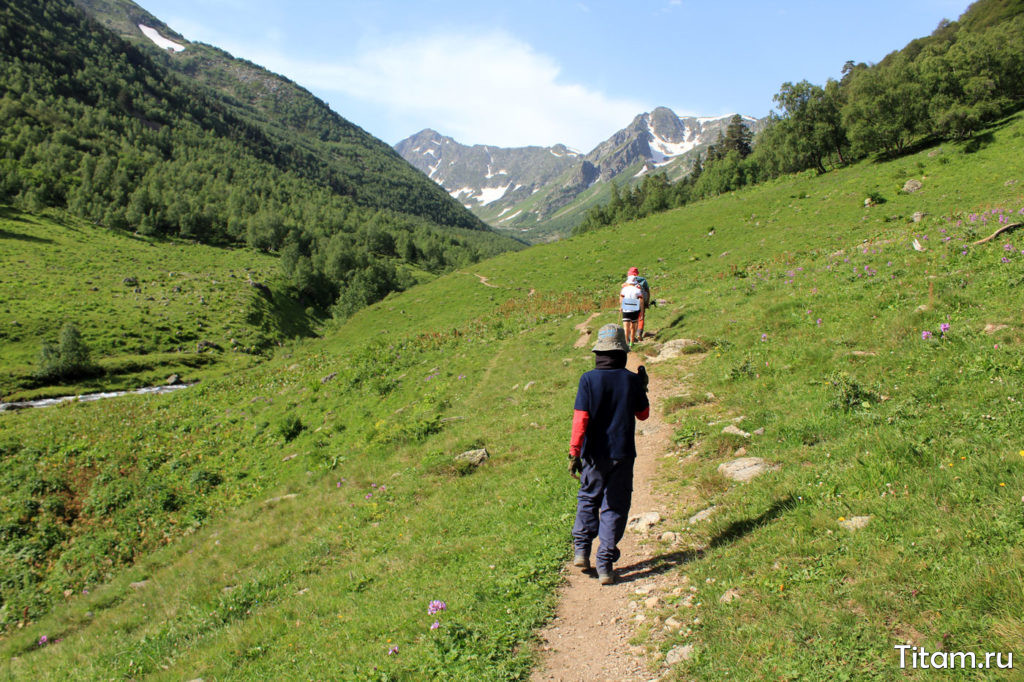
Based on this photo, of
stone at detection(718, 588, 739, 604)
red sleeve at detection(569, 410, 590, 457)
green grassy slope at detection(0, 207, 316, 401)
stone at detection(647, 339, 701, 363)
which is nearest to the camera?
stone at detection(718, 588, 739, 604)

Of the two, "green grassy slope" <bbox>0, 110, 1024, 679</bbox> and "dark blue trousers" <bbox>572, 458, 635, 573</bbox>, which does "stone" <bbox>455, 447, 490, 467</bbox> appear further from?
"dark blue trousers" <bbox>572, 458, 635, 573</bbox>

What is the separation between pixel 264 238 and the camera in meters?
130

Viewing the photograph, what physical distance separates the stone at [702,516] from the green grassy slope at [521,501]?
16 centimetres

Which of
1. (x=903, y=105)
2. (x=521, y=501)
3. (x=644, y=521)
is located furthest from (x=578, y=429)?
(x=903, y=105)

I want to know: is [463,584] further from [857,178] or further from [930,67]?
[930,67]

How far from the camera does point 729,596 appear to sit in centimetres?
552

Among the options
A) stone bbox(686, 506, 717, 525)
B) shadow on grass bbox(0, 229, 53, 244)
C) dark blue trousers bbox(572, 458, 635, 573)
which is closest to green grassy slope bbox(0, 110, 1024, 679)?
stone bbox(686, 506, 717, 525)

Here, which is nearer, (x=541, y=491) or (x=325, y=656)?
(x=325, y=656)

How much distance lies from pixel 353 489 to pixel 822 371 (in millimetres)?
13103

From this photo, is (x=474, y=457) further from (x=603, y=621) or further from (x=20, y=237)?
(x=20, y=237)

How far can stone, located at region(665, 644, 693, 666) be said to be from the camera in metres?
4.90

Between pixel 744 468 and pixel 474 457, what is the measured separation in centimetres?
715

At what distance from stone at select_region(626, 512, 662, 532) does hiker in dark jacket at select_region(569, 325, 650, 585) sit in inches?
52.5

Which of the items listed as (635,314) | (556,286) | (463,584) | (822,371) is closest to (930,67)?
(556,286)
